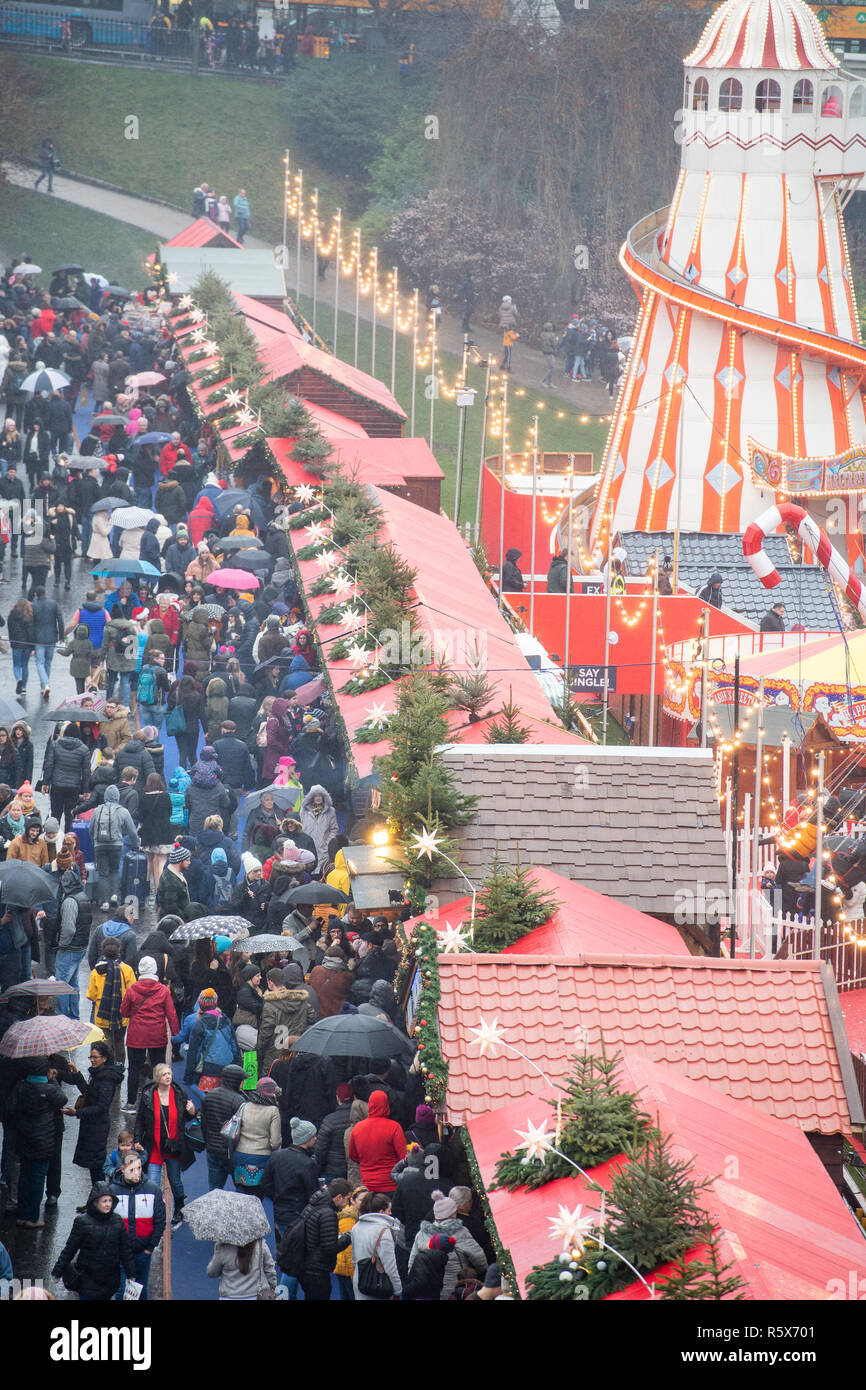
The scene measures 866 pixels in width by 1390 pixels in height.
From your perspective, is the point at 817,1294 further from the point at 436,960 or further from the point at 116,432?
the point at 116,432

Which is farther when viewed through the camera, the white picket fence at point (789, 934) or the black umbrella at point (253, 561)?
the black umbrella at point (253, 561)

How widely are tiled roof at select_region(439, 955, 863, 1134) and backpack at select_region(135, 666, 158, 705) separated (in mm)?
10080

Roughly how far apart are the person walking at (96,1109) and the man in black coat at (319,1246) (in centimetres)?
222

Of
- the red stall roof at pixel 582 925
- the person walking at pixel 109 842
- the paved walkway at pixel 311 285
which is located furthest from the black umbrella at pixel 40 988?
the paved walkway at pixel 311 285

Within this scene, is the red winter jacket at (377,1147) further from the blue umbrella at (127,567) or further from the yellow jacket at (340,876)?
the blue umbrella at (127,567)

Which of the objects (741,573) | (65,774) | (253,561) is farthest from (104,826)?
(741,573)

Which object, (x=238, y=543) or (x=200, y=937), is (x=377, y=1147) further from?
(x=238, y=543)

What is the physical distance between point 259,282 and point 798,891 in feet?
→ 99.8

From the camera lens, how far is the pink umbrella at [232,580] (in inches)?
1027

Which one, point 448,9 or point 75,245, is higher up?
point 448,9

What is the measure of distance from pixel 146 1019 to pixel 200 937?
1068 mm

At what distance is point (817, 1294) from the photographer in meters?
10.5

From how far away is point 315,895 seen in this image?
59.9 ft

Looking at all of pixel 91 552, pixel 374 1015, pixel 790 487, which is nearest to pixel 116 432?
pixel 91 552
